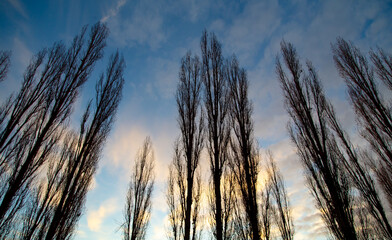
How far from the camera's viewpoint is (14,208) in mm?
7645

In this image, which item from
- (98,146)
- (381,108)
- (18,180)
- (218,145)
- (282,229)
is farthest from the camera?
(282,229)

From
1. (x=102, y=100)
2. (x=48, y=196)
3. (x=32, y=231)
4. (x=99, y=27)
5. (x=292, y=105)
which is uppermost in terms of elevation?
(x=99, y=27)

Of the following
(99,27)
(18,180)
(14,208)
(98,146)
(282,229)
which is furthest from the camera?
(282,229)

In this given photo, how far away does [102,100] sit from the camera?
10273 mm

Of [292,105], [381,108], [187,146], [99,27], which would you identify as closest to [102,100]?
[99,27]

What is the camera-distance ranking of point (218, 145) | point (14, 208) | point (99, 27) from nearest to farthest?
point (14, 208)
point (218, 145)
point (99, 27)

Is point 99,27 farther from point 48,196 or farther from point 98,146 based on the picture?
point 48,196

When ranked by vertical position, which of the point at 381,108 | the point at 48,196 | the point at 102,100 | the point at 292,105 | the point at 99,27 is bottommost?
the point at 48,196

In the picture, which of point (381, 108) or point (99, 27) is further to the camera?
point (99, 27)

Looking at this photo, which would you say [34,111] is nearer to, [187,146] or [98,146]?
[98,146]

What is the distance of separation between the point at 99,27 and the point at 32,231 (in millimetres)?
12360

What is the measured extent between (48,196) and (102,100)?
23.0ft

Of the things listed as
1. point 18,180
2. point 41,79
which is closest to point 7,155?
point 18,180

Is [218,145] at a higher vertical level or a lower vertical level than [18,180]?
higher
